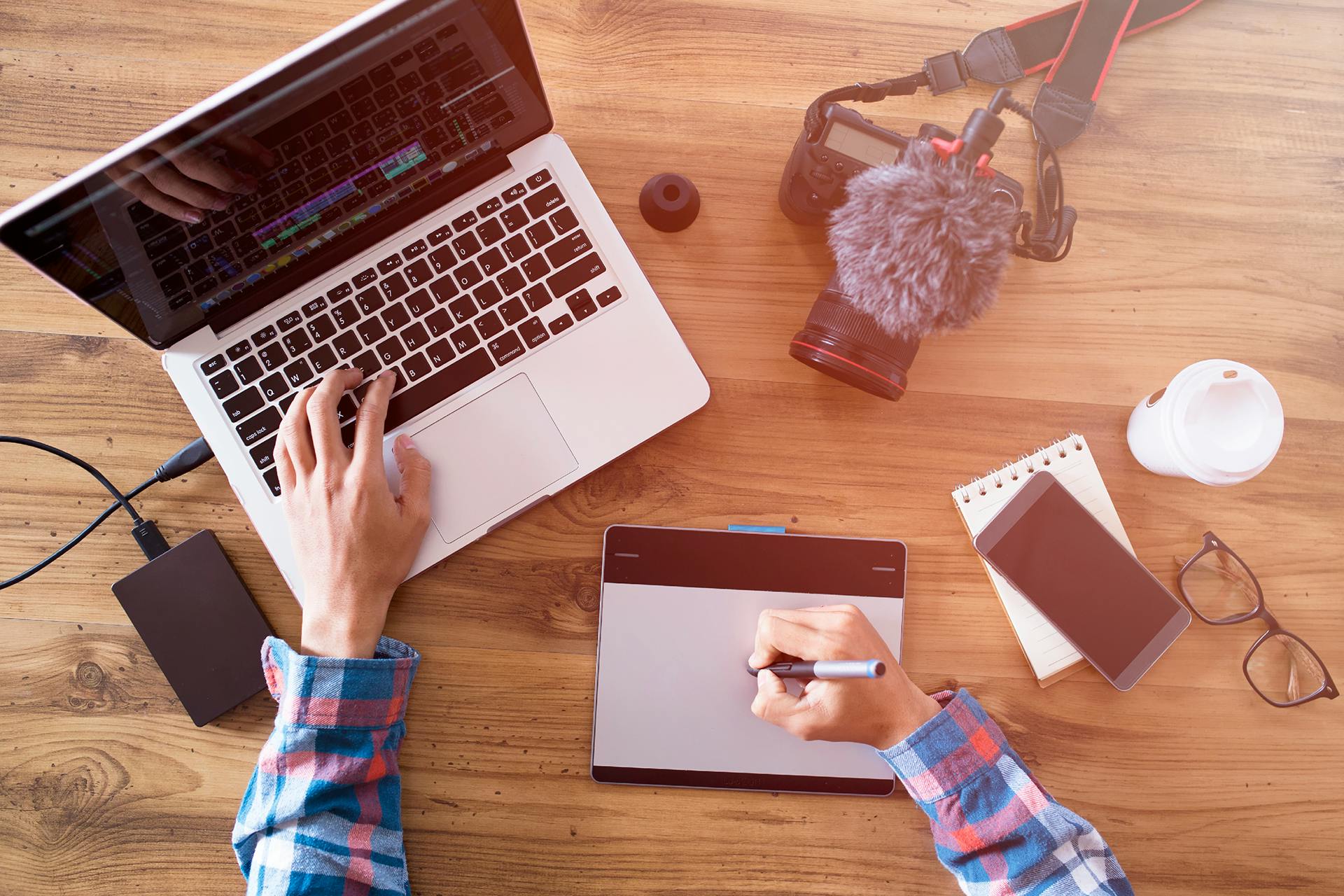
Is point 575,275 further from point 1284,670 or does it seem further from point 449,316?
point 1284,670

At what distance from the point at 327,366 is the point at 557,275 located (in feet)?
0.82

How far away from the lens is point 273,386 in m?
0.75

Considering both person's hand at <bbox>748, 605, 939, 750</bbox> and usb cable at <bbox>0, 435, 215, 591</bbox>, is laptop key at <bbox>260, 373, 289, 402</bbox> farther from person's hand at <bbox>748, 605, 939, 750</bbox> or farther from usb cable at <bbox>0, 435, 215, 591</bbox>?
person's hand at <bbox>748, 605, 939, 750</bbox>

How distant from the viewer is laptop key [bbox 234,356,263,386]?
2.45ft

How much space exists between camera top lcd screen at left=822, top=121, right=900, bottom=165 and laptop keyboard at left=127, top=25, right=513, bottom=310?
1.04 feet

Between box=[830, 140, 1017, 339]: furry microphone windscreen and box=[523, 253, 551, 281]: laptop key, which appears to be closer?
box=[830, 140, 1017, 339]: furry microphone windscreen

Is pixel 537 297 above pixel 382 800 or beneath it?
above

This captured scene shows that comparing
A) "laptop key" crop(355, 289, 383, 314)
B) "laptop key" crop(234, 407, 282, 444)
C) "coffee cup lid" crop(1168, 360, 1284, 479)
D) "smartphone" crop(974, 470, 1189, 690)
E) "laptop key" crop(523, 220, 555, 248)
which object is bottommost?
"smartphone" crop(974, 470, 1189, 690)

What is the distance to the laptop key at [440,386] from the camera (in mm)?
748

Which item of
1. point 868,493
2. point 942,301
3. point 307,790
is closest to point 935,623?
point 868,493

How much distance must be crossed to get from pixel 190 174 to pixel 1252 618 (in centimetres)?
114

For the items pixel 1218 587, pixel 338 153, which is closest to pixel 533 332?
pixel 338 153

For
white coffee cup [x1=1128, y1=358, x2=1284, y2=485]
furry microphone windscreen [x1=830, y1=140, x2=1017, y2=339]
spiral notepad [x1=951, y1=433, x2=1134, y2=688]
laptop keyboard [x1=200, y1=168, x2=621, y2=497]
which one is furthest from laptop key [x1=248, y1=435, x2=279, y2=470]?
white coffee cup [x1=1128, y1=358, x2=1284, y2=485]

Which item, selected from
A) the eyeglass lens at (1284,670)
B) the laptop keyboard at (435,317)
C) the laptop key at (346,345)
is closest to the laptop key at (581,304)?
the laptop keyboard at (435,317)
